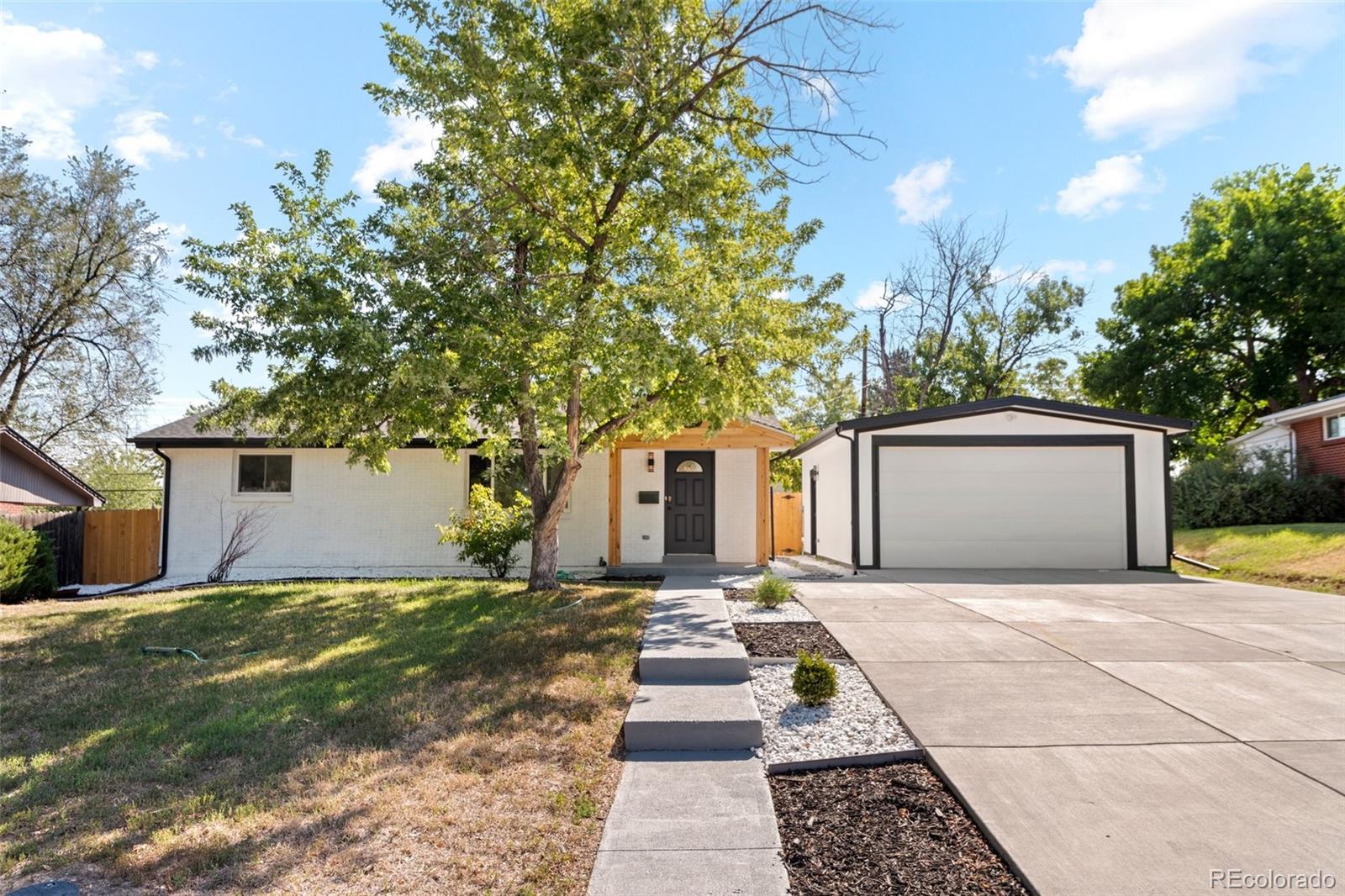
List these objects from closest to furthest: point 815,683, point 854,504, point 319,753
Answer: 1. point 319,753
2. point 815,683
3. point 854,504

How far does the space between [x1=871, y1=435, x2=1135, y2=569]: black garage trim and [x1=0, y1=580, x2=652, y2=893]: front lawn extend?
264 inches

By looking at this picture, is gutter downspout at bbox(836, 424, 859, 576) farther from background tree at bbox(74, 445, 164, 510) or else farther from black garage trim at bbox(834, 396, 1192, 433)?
background tree at bbox(74, 445, 164, 510)

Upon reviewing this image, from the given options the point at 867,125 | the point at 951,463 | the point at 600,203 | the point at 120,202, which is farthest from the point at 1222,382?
the point at 120,202

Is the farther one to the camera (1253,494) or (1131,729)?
(1253,494)

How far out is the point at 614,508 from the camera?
43.4 feet

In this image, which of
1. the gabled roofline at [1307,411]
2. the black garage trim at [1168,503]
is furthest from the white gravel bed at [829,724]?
the gabled roofline at [1307,411]

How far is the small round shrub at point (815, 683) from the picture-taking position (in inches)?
179

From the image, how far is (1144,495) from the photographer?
12.9 m

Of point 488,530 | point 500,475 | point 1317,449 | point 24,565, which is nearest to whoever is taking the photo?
point 24,565

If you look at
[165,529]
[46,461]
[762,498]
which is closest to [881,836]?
[762,498]

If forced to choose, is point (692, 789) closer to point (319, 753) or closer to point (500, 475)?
point (319, 753)

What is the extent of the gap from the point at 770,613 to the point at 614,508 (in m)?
6.19

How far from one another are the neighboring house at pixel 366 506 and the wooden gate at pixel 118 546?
0.71 meters

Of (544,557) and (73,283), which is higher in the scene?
(73,283)
